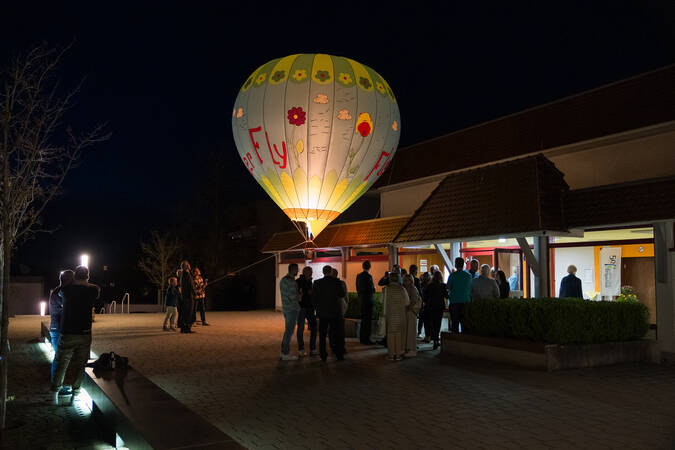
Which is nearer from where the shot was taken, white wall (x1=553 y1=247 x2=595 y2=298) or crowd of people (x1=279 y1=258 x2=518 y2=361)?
crowd of people (x1=279 y1=258 x2=518 y2=361)

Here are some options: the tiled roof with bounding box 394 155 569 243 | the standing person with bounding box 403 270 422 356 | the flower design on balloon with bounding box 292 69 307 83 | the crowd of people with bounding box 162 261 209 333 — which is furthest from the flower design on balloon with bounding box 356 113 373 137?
the crowd of people with bounding box 162 261 209 333

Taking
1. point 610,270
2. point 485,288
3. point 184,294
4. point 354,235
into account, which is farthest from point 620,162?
point 184,294

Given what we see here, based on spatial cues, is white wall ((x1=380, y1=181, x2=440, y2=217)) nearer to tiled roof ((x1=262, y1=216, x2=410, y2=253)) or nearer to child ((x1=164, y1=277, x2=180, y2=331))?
tiled roof ((x1=262, y1=216, x2=410, y2=253))

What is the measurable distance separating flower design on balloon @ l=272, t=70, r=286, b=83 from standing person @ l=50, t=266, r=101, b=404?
739 cm

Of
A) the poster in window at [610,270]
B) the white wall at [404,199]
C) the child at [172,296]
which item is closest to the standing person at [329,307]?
the child at [172,296]

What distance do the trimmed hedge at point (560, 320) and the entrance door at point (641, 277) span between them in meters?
2.83

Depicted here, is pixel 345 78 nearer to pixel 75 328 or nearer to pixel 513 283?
pixel 513 283

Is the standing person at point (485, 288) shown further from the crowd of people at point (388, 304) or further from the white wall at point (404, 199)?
the white wall at point (404, 199)

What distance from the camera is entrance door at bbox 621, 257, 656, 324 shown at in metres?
13.4

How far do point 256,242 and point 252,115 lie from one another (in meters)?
21.6

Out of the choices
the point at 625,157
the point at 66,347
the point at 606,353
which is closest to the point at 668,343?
the point at 606,353

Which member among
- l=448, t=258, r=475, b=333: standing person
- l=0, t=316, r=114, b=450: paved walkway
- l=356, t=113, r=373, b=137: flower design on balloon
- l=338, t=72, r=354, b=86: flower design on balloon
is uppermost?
l=338, t=72, r=354, b=86: flower design on balloon

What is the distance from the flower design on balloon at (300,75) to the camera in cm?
1346

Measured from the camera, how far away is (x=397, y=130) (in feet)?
49.6
